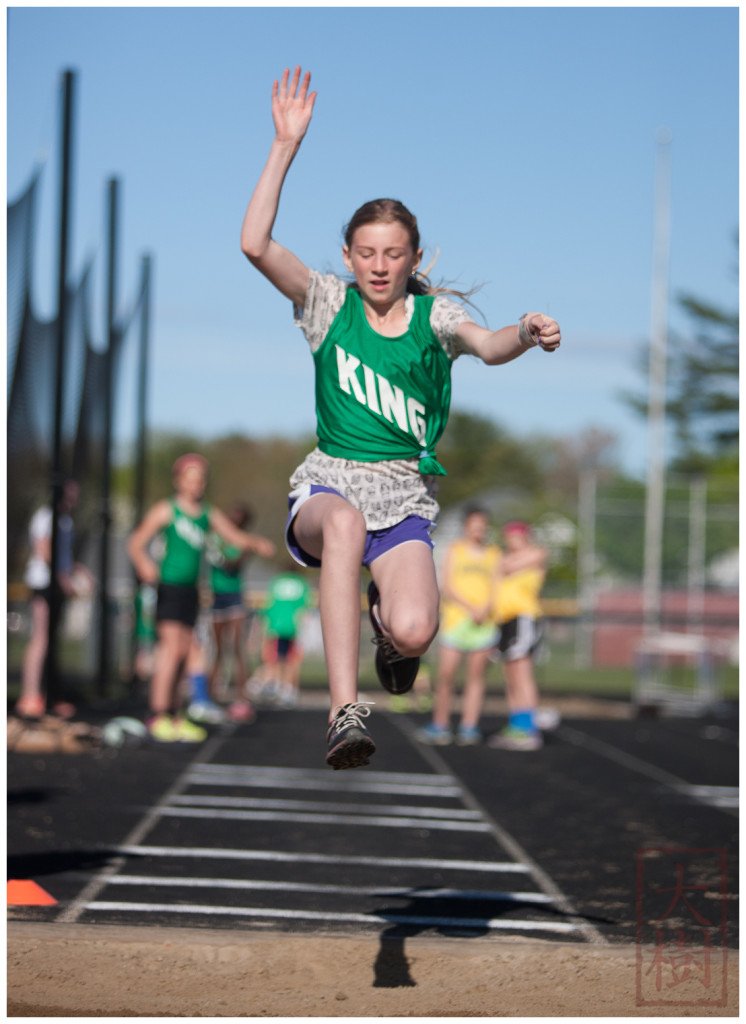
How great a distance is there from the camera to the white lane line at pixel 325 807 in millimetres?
9297

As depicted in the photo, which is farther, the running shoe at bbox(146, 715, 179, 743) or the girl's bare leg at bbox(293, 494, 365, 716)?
the running shoe at bbox(146, 715, 179, 743)

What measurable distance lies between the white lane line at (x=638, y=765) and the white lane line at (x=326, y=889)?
3776mm

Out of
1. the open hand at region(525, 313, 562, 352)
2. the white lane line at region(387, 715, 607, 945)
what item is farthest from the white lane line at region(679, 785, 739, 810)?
the open hand at region(525, 313, 562, 352)

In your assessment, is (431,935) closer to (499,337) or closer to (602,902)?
(602,902)

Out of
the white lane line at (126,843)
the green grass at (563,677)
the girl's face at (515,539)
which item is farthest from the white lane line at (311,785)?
the green grass at (563,677)

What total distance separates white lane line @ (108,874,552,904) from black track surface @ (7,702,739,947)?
14 millimetres

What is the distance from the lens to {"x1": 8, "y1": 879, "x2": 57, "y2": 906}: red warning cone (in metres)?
6.01

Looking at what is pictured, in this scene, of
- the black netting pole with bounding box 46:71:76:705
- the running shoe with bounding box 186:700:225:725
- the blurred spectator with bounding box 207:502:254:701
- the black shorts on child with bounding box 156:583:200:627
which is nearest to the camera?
the black shorts on child with bounding box 156:583:200:627

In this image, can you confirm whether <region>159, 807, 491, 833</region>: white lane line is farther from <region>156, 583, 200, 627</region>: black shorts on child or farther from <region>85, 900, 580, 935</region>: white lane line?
<region>156, 583, 200, 627</region>: black shorts on child

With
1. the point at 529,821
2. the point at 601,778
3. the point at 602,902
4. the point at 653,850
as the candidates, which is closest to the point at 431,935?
the point at 602,902

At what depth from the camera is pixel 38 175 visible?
13.6 m

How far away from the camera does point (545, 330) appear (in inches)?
182

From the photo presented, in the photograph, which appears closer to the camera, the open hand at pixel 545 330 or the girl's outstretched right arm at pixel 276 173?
the open hand at pixel 545 330

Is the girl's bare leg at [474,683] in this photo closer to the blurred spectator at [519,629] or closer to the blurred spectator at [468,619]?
the blurred spectator at [468,619]
